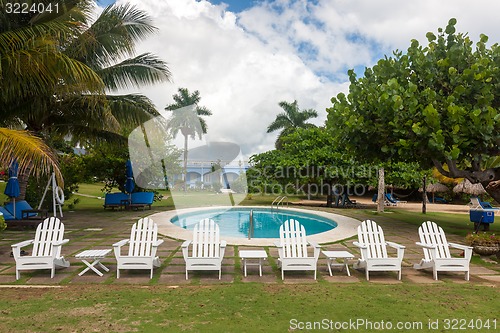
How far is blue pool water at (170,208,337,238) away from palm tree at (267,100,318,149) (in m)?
16.2

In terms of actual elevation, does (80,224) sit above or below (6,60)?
below

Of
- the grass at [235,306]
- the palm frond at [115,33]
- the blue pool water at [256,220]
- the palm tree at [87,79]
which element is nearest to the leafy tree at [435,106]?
the blue pool water at [256,220]

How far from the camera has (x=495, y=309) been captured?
14.3 feet

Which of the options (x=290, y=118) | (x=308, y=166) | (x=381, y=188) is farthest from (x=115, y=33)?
(x=290, y=118)

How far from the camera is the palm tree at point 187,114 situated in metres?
29.6

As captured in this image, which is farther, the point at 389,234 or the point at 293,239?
the point at 389,234

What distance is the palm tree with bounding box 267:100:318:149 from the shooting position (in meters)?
33.0

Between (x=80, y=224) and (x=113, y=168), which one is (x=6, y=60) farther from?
(x=113, y=168)

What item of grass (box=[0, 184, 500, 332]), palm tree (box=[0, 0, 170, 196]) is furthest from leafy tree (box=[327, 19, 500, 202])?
palm tree (box=[0, 0, 170, 196])

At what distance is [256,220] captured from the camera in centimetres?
1545

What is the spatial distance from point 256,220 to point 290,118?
19628 mm

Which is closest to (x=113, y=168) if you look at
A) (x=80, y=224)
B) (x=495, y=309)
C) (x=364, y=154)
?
(x=80, y=224)

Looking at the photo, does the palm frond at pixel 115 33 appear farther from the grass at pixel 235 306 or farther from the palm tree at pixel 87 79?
the grass at pixel 235 306

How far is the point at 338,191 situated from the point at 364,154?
9058 mm
